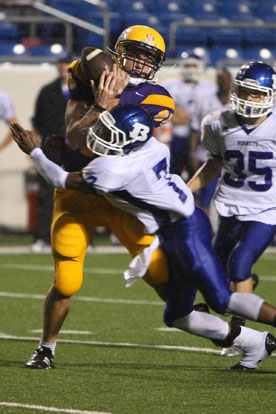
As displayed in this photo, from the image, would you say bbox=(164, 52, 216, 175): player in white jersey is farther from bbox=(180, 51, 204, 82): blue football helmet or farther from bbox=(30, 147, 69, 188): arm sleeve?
bbox=(30, 147, 69, 188): arm sleeve

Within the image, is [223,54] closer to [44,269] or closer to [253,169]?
[44,269]

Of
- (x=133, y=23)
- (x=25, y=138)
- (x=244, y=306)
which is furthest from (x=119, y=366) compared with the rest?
(x=133, y=23)

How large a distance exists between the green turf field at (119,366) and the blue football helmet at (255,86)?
1165 millimetres

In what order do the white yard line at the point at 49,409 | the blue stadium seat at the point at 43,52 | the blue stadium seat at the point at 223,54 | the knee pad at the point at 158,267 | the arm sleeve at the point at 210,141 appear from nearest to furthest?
the white yard line at the point at 49,409
the knee pad at the point at 158,267
the arm sleeve at the point at 210,141
the blue stadium seat at the point at 43,52
the blue stadium seat at the point at 223,54

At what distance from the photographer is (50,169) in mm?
3451

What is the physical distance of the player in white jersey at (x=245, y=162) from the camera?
4340 millimetres

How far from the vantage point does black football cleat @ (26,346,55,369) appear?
3.86m

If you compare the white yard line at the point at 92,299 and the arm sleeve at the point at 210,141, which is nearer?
the arm sleeve at the point at 210,141

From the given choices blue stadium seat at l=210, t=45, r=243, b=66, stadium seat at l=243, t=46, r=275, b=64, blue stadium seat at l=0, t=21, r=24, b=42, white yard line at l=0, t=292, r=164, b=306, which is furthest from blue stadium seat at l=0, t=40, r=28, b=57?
white yard line at l=0, t=292, r=164, b=306

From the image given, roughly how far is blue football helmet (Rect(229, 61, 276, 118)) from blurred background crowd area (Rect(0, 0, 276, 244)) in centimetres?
461

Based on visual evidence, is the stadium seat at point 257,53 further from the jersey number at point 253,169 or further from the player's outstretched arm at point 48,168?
the player's outstretched arm at point 48,168

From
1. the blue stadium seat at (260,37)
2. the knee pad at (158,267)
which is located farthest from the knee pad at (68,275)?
the blue stadium seat at (260,37)

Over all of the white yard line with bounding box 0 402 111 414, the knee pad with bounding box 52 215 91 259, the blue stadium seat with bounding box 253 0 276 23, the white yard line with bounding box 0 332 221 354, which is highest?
the knee pad with bounding box 52 215 91 259

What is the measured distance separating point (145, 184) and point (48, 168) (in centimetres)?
37
